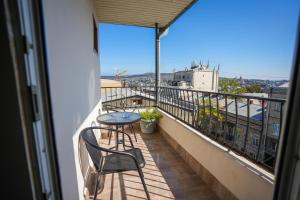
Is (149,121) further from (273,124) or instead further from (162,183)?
(273,124)

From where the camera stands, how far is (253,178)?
57.7 inches

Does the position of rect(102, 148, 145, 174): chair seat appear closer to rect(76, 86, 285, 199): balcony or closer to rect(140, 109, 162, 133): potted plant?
rect(76, 86, 285, 199): balcony

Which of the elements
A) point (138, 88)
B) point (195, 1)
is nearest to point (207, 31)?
point (138, 88)

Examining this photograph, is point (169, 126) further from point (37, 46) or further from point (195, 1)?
point (37, 46)

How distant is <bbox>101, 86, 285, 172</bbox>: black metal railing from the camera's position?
157 cm

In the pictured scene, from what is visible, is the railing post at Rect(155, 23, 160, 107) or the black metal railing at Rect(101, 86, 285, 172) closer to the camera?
the black metal railing at Rect(101, 86, 285, 172)

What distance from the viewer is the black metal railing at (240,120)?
5.16ft

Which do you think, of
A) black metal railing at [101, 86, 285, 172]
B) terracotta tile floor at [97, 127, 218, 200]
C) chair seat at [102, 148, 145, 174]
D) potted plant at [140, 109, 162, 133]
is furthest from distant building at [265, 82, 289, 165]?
potted plant at [140, 109, 162, 133]

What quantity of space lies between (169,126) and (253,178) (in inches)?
79.7

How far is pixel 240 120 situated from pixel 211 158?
1.91 feet

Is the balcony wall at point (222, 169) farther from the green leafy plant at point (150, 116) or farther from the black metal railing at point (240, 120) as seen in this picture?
the green leafy plant at point (150, 116)

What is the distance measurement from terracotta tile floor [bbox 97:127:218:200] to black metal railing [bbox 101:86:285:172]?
62cm

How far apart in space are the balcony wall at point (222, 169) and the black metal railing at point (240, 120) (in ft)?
0.35

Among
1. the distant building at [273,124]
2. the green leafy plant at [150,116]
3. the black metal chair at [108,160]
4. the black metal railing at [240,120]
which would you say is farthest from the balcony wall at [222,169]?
the green leafy plant at [150,116]
